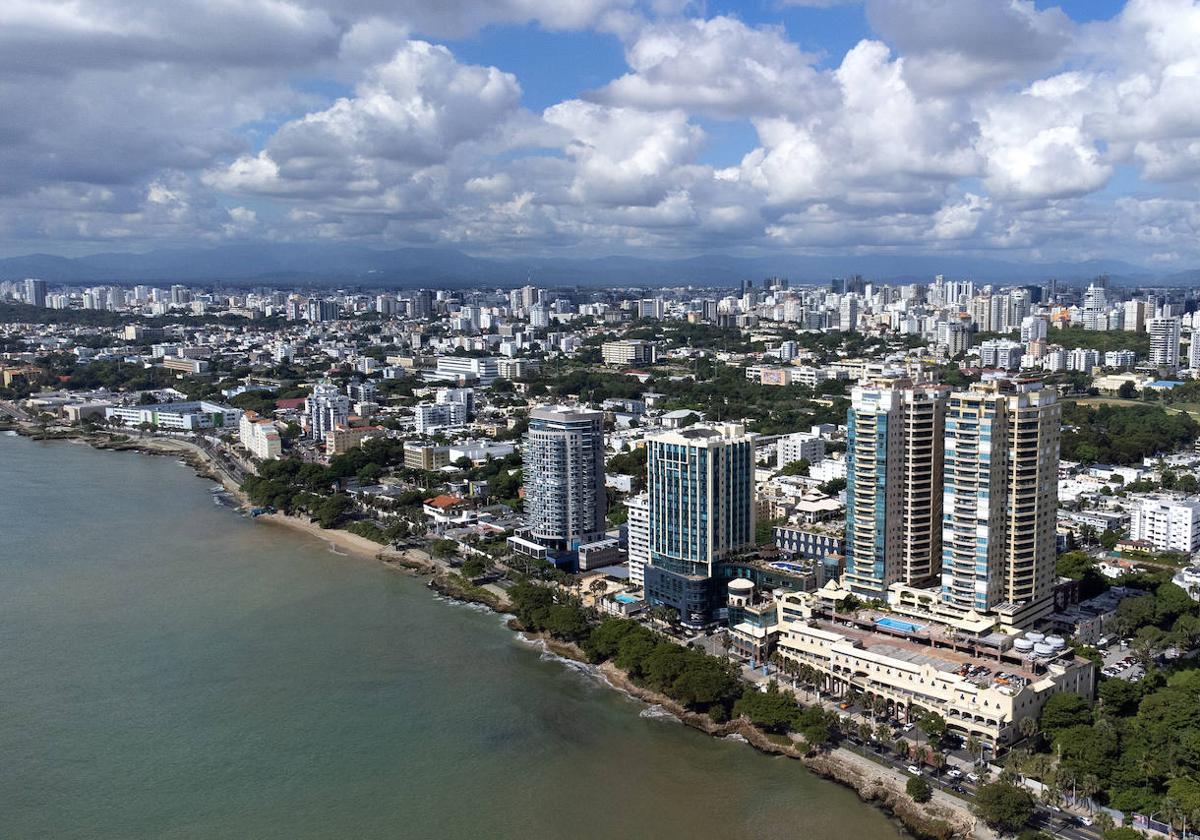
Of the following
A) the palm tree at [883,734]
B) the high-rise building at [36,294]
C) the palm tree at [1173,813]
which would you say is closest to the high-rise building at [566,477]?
the palm tree at [883,734]

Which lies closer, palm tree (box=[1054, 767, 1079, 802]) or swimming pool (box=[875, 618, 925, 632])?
palm tree (box=[1054, 767, 1079, 802])

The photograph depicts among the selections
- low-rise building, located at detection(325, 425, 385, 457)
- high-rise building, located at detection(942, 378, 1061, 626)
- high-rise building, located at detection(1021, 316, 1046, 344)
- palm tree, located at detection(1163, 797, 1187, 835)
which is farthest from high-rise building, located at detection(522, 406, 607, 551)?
high-rise building, located at detection(1021, 316, 1046, 344)

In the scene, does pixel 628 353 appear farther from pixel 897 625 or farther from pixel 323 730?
pixel 323 730

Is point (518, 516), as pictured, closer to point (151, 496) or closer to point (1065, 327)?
point (151, 496)

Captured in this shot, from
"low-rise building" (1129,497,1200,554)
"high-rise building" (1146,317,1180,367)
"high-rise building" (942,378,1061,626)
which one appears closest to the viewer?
"high-rise building" (942,378,1061,626)

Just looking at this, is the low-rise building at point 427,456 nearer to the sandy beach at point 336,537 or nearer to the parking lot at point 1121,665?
the sandy beach at point 336,537

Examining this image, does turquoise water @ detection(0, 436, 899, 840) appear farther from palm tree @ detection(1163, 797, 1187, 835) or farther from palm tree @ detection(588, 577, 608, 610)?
palm tree @ detection(1163, 797, 1187, 835)

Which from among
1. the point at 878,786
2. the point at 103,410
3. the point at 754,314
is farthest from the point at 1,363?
the point at 878,786
